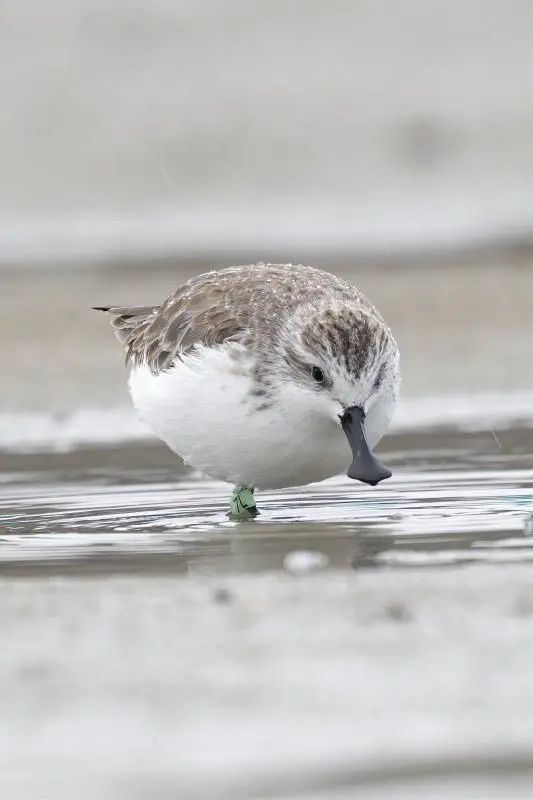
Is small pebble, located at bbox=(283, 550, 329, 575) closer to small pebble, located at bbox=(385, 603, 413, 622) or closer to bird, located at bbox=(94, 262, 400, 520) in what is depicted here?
bird, located at bbox=(94, 262, 400, 520)

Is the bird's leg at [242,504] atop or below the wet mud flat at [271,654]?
atop

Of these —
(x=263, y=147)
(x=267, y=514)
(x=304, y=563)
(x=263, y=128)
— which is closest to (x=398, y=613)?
(x=304, y=563)

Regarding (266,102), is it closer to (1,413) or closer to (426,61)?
(426,61)

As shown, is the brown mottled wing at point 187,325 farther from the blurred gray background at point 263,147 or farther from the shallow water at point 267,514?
the blurred gray background at point 263,147

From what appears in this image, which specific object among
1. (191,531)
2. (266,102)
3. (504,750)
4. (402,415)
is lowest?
(504,750)

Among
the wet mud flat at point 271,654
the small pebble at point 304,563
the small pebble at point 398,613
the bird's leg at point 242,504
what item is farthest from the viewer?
the bird's leg at point 242,504

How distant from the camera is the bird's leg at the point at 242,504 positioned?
8.81 meters

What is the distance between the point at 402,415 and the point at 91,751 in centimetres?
847

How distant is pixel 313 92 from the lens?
25.0 m

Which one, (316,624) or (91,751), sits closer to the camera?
(91,751)

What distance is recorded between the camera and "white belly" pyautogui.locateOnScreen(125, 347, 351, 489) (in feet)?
25.9

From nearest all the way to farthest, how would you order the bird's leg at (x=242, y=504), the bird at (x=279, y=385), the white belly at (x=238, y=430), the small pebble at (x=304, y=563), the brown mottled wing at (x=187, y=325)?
the small pebble at (x=304, y=563), the bird at (x=279, y=385), the white belly at (x=238, y=430), the brown mottled wing at (x=187, y=325), the bird's leg at (x=242, y=504)

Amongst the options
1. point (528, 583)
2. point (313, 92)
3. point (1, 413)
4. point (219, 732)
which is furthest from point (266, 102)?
point (219, 732)

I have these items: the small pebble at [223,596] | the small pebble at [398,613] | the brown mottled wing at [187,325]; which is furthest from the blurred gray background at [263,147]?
the small pebble at [398,613]
